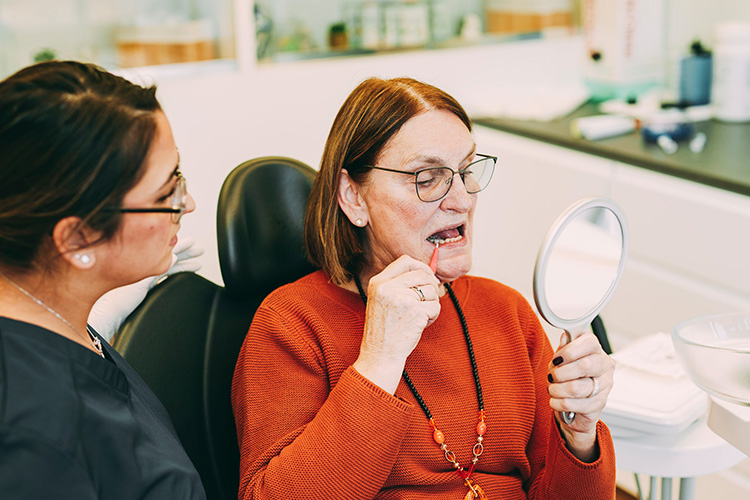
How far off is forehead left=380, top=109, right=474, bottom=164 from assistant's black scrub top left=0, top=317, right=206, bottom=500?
56 cm

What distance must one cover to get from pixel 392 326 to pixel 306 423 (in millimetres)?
214

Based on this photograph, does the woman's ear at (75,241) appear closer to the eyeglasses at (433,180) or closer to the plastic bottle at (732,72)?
the eyeglasses at (433,180)

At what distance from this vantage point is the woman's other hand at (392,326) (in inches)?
45.3

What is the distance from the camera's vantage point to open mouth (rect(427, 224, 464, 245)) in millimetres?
1326

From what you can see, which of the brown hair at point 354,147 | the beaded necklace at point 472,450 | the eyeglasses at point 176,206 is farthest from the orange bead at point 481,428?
the eyeglasses at point 176,206

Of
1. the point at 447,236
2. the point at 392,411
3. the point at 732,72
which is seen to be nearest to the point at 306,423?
the point at 392,411

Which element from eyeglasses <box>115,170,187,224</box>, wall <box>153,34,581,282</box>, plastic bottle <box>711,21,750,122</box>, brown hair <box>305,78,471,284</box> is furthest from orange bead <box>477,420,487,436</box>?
plastic bottle <box>711,21,750,122</box>

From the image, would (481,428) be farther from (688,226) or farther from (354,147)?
(688,226)

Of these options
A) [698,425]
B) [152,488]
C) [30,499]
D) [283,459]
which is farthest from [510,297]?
[30,499]

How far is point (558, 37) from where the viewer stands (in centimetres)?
324

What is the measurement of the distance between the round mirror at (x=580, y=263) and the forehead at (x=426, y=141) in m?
0.27

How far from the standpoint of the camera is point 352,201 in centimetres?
137

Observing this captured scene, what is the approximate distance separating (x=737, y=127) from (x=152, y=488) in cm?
229

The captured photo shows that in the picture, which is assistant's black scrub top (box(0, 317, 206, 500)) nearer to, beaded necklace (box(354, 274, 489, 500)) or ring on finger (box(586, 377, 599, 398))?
beaded necklace (box(354, 274, 489, 500))
